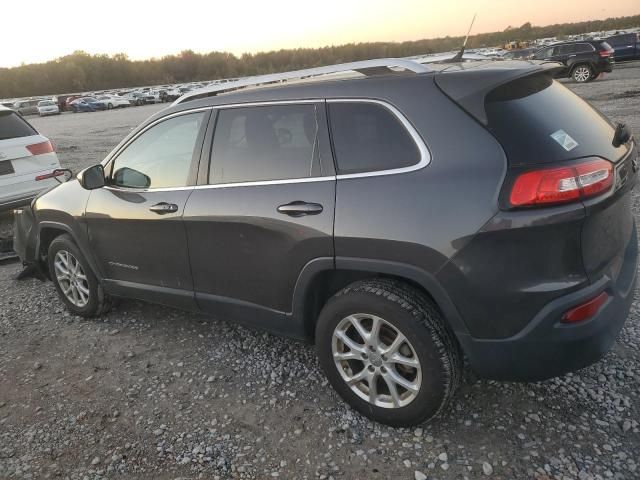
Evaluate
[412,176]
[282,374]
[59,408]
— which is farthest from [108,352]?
[412,176]

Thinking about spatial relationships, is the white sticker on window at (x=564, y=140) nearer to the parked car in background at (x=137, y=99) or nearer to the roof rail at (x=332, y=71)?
the roof rail at (x=332, y=71)

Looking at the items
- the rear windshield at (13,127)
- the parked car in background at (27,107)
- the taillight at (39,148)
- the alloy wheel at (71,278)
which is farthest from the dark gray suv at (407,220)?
the parked car in background at (27,107)

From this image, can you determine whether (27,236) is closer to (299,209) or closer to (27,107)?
(299,209)

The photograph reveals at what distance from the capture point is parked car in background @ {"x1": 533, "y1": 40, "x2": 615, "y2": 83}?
2059 centimetres

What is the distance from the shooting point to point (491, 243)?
7.10ft

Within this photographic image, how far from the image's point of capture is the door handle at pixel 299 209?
2.62 m

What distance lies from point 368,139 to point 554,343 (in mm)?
1264

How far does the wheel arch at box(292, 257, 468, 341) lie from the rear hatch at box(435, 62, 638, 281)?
→ 0.51 m

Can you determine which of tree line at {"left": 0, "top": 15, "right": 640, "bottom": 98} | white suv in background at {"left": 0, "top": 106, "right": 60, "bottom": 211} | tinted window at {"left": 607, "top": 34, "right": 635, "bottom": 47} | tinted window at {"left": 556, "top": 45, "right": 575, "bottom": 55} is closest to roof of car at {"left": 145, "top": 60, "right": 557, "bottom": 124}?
white suv in background at {"left": 0, "top": 106, "right": 60, "bottom": 211}

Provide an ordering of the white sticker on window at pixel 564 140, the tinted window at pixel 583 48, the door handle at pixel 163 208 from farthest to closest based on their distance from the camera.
→ the tinted window at pixel 583 48
the door handle at pixel 163 208
the white sticker on window at pixel 564 140

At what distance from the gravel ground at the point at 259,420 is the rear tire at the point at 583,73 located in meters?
20.8

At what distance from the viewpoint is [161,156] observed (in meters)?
3.54

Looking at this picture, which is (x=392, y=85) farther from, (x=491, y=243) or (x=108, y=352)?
(x=108, y=352)

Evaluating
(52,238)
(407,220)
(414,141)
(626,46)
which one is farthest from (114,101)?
(407,220)
